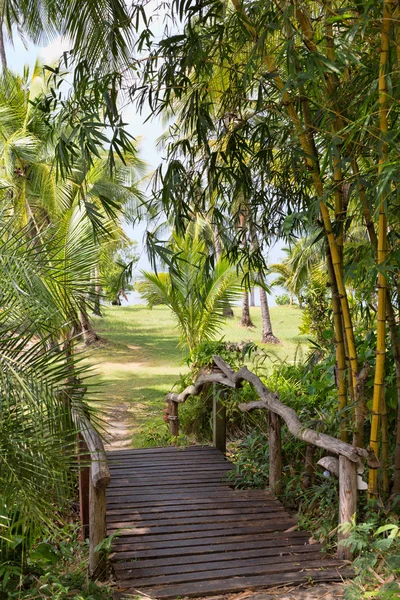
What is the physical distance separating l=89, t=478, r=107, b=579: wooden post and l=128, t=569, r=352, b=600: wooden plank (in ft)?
1.18

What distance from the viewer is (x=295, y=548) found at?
4.17 meters

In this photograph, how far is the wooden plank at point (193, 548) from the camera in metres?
4.05

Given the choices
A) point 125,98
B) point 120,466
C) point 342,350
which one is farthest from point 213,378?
point 125,98

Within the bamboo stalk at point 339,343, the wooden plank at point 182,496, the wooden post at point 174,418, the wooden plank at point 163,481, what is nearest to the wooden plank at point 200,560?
the bamboo stalk at point 339,343

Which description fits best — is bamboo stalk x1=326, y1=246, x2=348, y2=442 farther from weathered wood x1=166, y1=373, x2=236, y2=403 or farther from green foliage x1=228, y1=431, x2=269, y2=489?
weathered wood x1=166, y1=373, x2=236, y2=403

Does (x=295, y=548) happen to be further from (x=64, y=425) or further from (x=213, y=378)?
(x=213, y=378)

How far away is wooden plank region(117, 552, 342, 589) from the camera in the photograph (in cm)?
370

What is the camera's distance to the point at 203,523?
15.2 feet

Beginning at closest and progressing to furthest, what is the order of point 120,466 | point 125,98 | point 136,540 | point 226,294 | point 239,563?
point 239,563 → point 136,540 → point 125,98 → point 120,466 → point 226,294

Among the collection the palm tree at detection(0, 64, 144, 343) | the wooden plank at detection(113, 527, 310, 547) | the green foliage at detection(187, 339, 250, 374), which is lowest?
the wooden plank at detection(113, 527, 310, 547)

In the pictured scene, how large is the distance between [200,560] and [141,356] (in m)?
13.0

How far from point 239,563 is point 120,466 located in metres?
2.34

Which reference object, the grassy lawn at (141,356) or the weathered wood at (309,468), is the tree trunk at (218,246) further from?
Answer: the weathered wood at (309,468)

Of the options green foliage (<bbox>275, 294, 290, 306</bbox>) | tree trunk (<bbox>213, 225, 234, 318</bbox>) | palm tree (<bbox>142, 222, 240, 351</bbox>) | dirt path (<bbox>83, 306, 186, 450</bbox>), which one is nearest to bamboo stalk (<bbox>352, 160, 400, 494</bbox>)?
tree trunk (<bbox>213, 225, 234, 318</bbox>)
